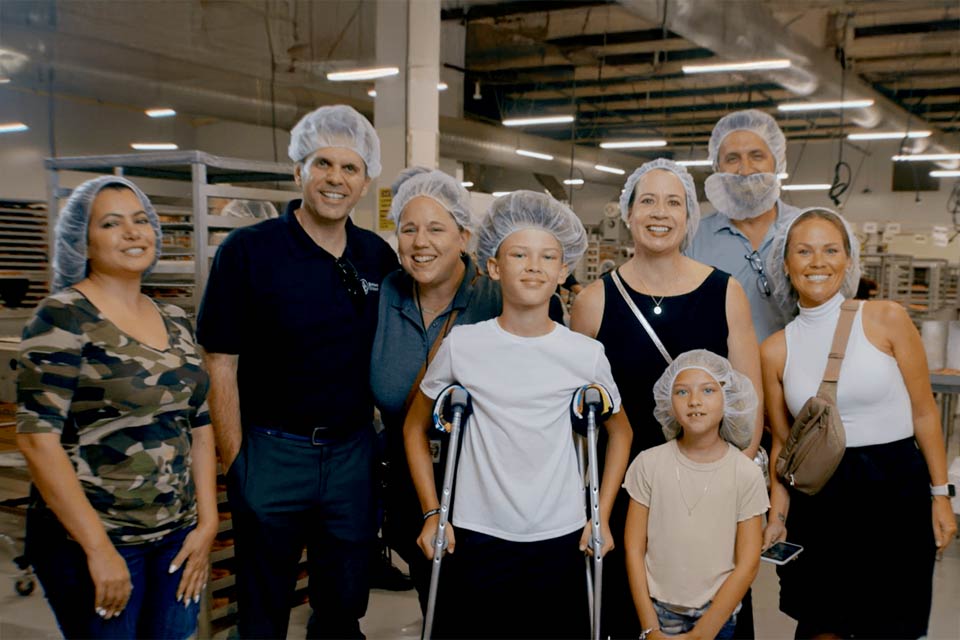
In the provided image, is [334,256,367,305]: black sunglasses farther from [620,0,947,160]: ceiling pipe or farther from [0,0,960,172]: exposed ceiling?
[620,0,947,160]: ceiling pipe

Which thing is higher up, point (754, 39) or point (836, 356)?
point (754, 39)

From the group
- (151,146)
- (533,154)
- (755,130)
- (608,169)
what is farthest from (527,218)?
(608,169)

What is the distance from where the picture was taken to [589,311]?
2270mm

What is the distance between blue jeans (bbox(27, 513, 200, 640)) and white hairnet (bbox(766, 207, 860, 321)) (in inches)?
77.1

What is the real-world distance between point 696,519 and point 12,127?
646 cm

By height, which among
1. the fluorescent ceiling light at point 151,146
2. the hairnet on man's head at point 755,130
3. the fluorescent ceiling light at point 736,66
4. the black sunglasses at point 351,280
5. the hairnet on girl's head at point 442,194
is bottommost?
the black sunglasses at point 351,280

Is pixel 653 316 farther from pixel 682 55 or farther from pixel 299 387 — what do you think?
pixel 682 55

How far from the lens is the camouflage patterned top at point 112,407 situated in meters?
1.73

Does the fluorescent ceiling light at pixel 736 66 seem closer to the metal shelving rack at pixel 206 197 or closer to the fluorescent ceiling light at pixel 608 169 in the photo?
the metal shelving rack at pixel 206 197

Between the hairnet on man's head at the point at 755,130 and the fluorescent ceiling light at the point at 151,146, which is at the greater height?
the fluorescent ceiling light at the point at 151,146

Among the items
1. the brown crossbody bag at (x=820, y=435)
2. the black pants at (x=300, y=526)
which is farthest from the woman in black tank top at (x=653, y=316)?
the black pants at (x=300, y=526)

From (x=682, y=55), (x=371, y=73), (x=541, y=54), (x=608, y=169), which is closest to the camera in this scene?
(x=371, y=73)

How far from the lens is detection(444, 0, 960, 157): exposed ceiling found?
9.16 meters

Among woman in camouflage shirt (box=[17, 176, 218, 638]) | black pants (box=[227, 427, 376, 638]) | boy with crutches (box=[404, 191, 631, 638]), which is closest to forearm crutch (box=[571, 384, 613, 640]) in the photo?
boy with crutches (box=[404, 191, 631, 638])
